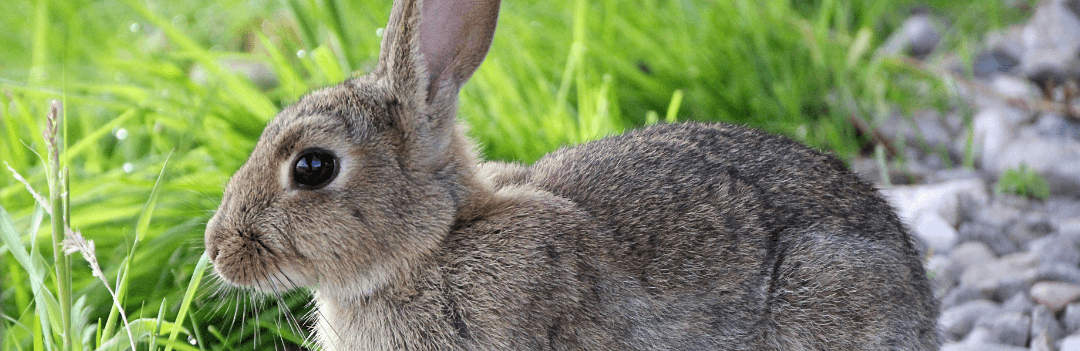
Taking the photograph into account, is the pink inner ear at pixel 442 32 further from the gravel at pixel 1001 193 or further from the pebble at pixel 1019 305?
the pebble at pixel 1019 305

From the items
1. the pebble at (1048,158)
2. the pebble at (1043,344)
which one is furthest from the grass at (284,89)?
the pebble at (1043,344)

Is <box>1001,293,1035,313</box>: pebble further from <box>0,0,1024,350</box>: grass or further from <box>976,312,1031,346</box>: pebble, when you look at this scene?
<box>0,0,1024,350</box>: grass

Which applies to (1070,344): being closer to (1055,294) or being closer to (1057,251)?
(1055,294)

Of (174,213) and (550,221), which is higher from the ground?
(174,213)

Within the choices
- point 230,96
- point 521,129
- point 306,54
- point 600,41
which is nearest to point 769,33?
point 600,41

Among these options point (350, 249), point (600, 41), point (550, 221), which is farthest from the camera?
point (600, 41)

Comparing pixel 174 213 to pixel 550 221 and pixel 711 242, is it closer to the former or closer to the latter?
pixel 550 221

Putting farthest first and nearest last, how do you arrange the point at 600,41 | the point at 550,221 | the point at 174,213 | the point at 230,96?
the point at 600,41
the point at 230,96
the point at 174,213
the point at 550,221

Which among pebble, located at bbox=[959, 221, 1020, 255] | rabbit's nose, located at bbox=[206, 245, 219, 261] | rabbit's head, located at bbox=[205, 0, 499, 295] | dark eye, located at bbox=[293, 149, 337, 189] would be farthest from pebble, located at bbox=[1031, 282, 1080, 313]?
rabbit's nose, located at bbox=[206, 245, 219, 261]
